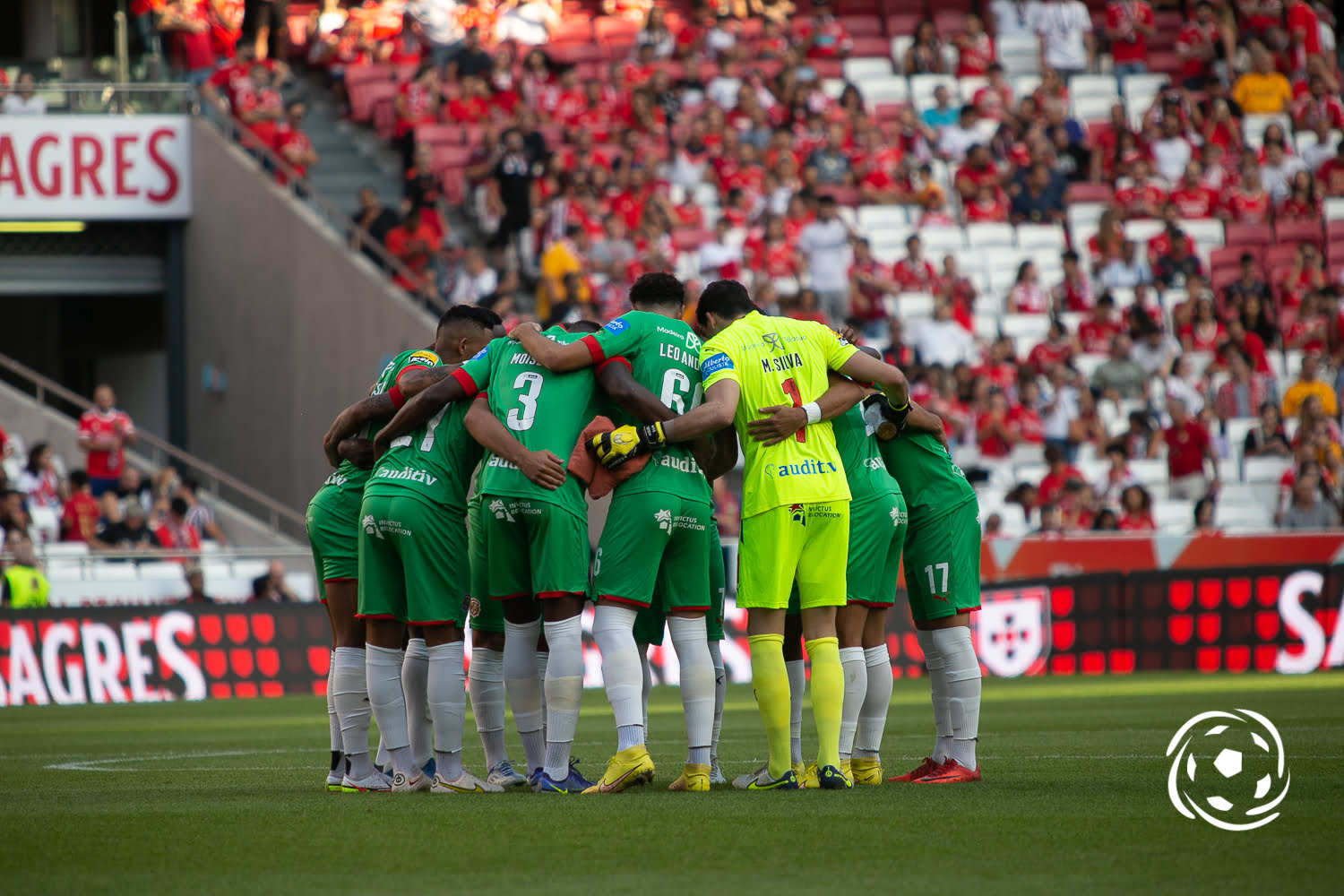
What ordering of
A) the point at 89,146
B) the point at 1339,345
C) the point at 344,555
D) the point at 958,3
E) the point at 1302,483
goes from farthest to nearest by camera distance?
the point at 958,3 < the point at 89,146 < the point at 1339,345 < the point at 1302,483 < the point at 344,555

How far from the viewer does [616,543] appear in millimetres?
7688

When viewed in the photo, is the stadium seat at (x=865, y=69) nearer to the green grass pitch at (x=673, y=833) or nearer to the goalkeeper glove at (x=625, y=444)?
the green grass pitch at (x=673, y=833)

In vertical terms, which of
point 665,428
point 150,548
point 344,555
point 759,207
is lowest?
point 150,548

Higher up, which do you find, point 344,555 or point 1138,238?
point 1138,238

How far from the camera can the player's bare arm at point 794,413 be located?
25.7 feet

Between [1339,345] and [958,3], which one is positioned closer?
[1339,345]

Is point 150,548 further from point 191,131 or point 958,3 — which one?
point 958,3

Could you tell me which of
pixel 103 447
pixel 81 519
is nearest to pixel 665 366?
pixel 81 519

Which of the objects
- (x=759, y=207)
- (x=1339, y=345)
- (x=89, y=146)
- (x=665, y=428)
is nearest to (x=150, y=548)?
(x=89, y=146)

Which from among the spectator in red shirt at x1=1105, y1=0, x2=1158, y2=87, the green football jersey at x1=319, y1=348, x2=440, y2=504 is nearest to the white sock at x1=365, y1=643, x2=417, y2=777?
the green football jersey at x1=319, y1=348, x2=440, y2=504

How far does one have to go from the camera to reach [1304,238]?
23734 millimetres

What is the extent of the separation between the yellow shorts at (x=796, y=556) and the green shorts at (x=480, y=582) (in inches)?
44.5

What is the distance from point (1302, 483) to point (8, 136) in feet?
53.6

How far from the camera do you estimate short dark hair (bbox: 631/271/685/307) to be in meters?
8.12
